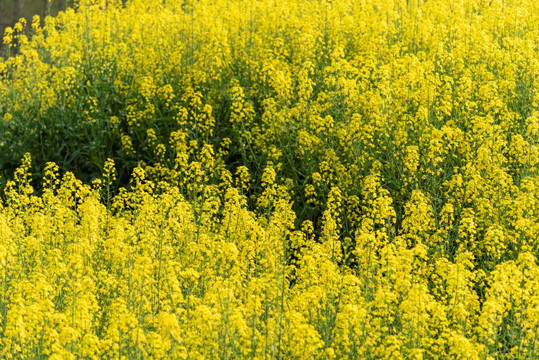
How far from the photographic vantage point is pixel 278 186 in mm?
7066

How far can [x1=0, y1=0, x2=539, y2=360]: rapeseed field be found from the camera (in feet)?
14.7

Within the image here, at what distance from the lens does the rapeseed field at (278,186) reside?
14.7 ft

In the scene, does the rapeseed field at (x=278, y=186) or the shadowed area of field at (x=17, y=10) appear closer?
the rapeseed field at (x=278, y=186)

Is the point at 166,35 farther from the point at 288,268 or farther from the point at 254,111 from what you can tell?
the point at 288,268

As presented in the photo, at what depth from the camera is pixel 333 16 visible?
Answer: 30.4 ft

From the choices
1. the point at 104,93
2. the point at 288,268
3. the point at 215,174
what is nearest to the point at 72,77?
the point at 104,93

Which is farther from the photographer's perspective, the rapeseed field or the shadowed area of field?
the shadowed area of field

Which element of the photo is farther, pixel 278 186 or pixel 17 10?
pixel 17 10

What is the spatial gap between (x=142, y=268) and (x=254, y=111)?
11.3 feet

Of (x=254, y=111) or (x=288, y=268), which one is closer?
(x=288, y=268)

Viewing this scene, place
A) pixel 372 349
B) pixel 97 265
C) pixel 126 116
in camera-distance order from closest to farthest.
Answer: pixel 372 349 < pixel 97 265 < pixel 126 116

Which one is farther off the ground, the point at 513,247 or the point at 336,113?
the point at 336,113

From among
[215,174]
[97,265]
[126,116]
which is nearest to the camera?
[97,265]

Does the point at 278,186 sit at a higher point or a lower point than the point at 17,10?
lower
